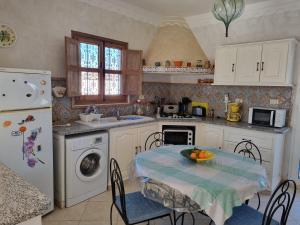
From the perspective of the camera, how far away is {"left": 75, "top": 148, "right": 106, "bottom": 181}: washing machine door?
2674mm

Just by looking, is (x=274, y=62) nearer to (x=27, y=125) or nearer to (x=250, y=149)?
(x=250, y=149)

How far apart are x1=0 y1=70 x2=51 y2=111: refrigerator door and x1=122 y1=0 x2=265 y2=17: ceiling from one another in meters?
1.99

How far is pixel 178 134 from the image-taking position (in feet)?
12.2

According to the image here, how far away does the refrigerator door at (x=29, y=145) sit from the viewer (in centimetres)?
203

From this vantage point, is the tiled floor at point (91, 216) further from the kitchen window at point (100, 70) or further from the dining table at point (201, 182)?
the kitchen window at point (100, 70)

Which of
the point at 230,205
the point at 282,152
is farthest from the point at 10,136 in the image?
the point at 282,152

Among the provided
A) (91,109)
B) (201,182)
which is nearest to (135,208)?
(201,182)

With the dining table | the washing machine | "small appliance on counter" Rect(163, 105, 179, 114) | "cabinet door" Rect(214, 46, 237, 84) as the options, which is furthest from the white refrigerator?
"cabinet door" Rect(214, 46, 237, 84)

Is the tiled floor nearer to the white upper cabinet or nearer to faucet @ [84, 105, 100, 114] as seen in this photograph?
faucet @ [84, 105, 100, 114]

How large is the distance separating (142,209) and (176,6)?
9.99 feet

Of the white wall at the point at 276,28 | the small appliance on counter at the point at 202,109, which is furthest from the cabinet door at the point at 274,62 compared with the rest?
the small appliance on counter at the point at 202,109

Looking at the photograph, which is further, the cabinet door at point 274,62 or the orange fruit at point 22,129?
the cabinet door at point 274,62

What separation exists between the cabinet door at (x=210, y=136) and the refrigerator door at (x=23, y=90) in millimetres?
2338

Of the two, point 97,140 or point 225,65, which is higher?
point 225,65
